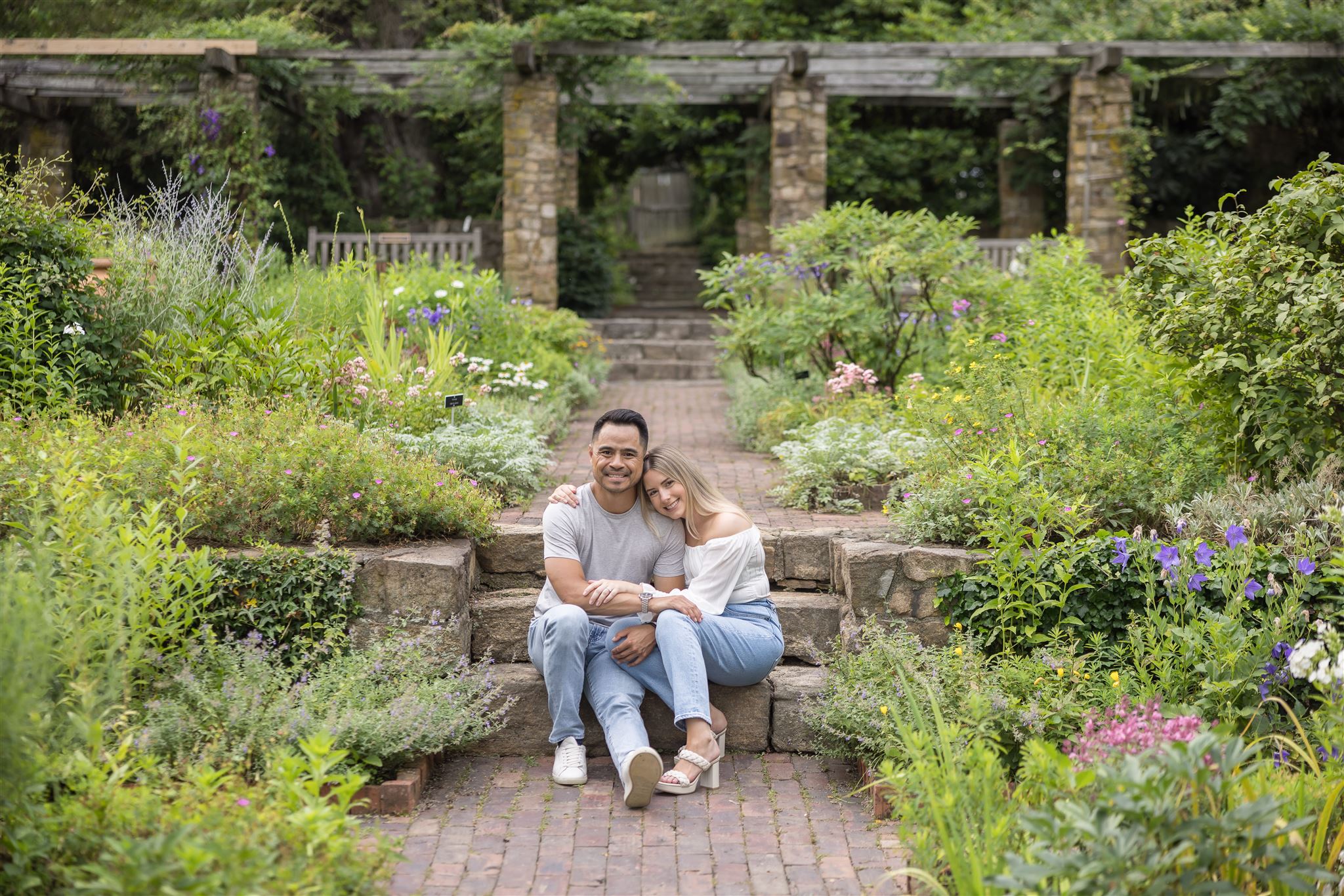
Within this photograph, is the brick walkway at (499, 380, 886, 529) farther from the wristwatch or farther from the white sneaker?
Answer: the white sneaker

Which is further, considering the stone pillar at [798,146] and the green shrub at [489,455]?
the stone pillar at [798,146]

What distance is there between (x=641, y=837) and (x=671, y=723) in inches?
29.3

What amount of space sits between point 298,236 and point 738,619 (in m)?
11.0

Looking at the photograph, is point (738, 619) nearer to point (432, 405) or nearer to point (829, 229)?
point (432, 405)

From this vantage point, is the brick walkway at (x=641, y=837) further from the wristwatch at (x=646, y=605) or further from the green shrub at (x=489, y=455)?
the green shrub at (x=489, y=455)

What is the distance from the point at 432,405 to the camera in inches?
246

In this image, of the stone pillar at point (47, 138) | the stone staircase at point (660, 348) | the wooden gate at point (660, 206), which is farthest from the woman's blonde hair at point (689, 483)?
the wooden gate at point (660, 206)

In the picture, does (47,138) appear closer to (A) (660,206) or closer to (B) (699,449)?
(B) (699,449)

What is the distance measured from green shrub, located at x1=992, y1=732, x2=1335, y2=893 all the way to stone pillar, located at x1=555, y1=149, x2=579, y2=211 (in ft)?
45.4

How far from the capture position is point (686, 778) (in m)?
3.95

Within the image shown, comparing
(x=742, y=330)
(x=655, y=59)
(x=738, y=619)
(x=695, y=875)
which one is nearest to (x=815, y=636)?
(x=738, y=619)

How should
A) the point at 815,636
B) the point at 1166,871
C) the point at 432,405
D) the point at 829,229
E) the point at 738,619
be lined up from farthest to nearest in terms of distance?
the point at 829,229, the point at 432,405, the point at 815,636, the point at 738,619, the point at 1166,871

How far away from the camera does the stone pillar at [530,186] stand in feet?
41.1

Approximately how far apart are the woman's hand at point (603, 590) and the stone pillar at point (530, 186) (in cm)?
870
